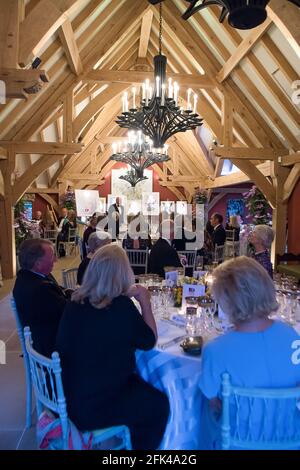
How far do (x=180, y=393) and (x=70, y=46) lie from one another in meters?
5.37

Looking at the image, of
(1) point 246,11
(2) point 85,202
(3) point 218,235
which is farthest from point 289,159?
(2) point 85,202

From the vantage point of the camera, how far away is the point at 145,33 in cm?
747

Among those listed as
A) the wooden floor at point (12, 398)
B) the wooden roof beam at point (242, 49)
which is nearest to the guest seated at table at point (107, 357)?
the wooden floor at point (12, 398)

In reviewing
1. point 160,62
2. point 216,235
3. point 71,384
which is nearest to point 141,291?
point 71,384

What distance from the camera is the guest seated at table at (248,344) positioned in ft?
4.38

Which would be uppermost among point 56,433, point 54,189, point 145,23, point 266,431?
point 145,23

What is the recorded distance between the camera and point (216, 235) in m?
6.56

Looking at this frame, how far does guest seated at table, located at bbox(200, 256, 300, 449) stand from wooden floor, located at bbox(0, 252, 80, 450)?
1407mm

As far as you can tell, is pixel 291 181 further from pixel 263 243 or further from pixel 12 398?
pixel 12 398

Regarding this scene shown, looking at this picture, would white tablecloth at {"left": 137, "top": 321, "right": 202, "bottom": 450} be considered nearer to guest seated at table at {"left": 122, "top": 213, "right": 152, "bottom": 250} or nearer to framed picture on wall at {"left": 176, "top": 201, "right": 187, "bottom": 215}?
guest seated at table at {"left": 122, "top": 213, "right": 152, "bottom": 250}

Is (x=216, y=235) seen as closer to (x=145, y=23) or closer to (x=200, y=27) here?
(x=200, y=27)

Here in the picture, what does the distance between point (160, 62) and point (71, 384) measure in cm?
308

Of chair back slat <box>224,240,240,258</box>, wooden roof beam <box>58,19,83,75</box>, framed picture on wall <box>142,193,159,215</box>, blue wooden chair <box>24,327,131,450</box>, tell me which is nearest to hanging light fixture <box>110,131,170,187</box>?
wooden roof beam <box>58,19,83,75</box>
